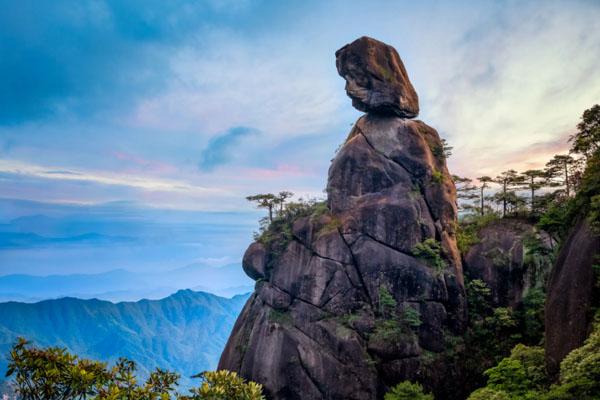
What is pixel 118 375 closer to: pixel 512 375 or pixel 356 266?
pixel 512 375

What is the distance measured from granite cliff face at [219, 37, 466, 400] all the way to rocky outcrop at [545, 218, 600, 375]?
413 inches

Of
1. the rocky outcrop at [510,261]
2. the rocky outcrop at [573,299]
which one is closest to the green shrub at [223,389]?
the rocky outcrop at [573,299]

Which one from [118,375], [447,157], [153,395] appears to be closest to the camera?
[153,395]

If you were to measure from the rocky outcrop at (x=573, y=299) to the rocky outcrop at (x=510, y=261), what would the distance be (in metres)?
10.8

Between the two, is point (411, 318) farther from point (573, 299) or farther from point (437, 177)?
point (437, 177)

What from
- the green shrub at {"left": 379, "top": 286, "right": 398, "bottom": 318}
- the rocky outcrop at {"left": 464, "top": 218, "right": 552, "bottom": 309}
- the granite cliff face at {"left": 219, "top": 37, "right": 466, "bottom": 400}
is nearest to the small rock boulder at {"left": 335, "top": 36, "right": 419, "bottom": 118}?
the granite cliff face at {"left": 219, "top": 37, "right": 466, "bottom": 400}

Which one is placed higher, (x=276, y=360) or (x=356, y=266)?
(x=356, y=266)

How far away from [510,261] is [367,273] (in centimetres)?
1119

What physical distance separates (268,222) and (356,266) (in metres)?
11.0

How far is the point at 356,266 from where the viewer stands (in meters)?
29.9

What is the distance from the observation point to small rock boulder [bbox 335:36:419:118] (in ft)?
114

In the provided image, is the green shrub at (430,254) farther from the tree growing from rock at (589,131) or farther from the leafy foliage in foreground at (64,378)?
the leafy foliage in foreground at (64,378)

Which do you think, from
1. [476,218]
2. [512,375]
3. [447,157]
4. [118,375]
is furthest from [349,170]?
[118,375]

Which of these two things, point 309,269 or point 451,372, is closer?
point 451,372
